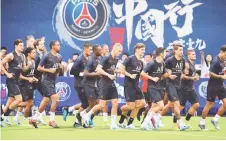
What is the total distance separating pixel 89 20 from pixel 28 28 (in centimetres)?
267

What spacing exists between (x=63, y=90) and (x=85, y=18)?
5.73 metres

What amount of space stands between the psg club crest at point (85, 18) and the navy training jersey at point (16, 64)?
11312 mm

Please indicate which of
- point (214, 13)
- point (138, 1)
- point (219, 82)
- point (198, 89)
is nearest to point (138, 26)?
point (138, 1)

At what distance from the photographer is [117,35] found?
96.1 ft

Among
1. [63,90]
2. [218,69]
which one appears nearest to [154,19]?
[63,90]

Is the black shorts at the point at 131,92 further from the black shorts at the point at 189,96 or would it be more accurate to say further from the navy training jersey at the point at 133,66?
the black shorts at the point at 189,96

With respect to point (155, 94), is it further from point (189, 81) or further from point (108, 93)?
point (189, 81)

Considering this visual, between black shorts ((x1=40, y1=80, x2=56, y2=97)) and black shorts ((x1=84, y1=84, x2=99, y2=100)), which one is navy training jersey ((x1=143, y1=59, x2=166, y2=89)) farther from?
black shorts ((x1=40, y1=80, x2=56, y2=97))

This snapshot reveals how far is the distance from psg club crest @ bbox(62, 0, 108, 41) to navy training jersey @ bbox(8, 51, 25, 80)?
37.1 ft

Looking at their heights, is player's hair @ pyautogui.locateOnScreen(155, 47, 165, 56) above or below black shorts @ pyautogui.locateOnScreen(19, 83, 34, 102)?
above

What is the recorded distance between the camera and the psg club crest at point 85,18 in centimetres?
2928

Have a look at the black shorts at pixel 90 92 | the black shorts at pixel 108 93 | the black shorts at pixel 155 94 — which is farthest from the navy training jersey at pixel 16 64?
the black shorts at pixel 155 94

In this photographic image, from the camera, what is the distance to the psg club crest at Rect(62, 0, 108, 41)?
29.3 metres

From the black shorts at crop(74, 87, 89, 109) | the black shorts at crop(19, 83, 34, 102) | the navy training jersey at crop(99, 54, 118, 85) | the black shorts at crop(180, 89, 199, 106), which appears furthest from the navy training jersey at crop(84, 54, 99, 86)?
the black shorts at crop(180, 89, 199, 106)
